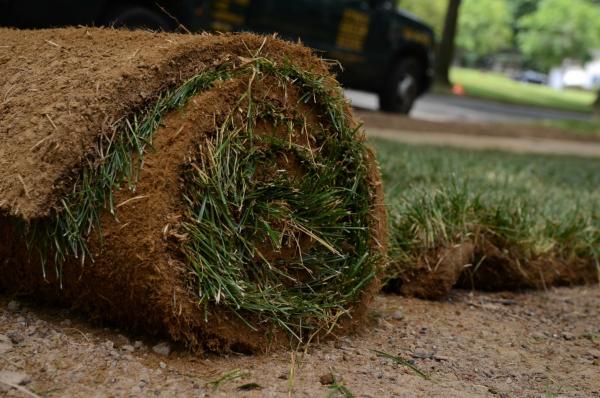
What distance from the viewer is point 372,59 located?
446 inches

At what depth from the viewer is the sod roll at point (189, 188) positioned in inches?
93.1

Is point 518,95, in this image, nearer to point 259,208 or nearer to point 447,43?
point 447,43

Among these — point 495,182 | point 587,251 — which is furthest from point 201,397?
point 495,182

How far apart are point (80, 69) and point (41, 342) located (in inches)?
33.1

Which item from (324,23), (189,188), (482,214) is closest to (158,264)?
(189,188)

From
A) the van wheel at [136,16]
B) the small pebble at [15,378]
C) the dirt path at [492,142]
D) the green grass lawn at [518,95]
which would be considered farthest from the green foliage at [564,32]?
the small pebble at [15,378]

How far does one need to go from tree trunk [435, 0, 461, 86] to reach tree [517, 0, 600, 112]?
43.4 metres

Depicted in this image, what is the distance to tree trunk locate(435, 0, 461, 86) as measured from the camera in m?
24.1

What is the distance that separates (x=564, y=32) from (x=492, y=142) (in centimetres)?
6148

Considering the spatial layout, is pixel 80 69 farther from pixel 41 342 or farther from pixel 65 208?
pixel 41 342

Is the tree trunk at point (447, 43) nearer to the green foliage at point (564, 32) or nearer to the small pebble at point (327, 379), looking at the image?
the small pebble at point (327, 379)

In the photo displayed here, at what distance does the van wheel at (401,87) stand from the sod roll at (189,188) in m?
9.29

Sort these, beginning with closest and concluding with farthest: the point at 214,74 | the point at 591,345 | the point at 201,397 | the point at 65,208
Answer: the point at 201,397
the point at 65,208
the point at 214,74
the point at 591,345

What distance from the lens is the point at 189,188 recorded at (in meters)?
2.44
